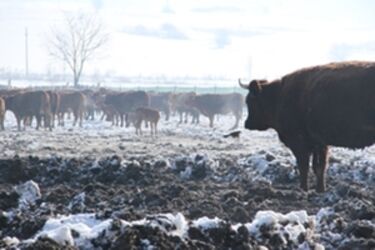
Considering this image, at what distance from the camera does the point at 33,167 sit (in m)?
11.1

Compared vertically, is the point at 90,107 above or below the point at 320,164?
below

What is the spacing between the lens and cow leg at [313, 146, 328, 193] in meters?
9.98

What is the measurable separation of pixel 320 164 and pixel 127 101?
28187mm

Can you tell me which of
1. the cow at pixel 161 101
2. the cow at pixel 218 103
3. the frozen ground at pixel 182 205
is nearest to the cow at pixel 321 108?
the frozen ground at pixel 182 205

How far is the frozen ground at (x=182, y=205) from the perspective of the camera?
541cm

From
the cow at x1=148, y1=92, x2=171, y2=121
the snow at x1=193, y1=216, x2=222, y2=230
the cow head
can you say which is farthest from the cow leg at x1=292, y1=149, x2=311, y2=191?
the cow at x1=148, y1=92, x2=171, y2=121

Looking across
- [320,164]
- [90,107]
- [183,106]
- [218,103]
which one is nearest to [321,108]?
[320,164]

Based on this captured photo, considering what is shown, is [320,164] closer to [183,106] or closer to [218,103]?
[218,103]

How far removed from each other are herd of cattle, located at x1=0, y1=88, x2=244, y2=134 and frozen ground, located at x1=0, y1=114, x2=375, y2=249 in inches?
730

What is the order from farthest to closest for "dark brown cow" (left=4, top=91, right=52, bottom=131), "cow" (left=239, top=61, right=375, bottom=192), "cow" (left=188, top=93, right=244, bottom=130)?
"cow" (left=188, top=93, right=244, bottom=130), "dark brown cow" (left=4, top=91, right=52, bottom=131), "cow" (left=239, top=61, right=375, bottom=192)

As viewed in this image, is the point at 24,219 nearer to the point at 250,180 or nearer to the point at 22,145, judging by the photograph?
the point at 250,180

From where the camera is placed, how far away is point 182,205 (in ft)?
26.0

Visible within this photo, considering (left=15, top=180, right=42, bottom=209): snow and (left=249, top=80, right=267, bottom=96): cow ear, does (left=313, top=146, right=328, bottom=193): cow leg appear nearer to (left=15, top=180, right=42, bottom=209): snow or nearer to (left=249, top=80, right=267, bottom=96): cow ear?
(left=249, top=80, right=267, bottom=96): cow ear

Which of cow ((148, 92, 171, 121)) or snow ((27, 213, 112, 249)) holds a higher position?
snow ((27, 213, 112, 249))
